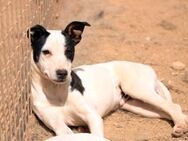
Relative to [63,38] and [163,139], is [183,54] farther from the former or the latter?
[63,38]

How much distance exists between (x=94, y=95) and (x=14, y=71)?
0.69 metres

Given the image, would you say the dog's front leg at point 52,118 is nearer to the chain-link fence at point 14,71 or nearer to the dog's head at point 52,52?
the chain-link fence at point 14,71

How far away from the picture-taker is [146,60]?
631cm

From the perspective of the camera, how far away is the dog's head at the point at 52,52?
14.6ft

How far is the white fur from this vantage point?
15.0 feet

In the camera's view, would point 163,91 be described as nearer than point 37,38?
No

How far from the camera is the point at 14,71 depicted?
4754 millimetres

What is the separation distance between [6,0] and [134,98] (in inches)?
54.2

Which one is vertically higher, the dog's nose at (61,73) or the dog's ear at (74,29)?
the dog's ear at (74,29)

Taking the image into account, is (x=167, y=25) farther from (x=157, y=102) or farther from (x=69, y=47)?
(x=69, y=47)

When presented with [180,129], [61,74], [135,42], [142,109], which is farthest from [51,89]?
[135,42]

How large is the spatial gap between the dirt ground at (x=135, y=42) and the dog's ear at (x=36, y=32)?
713mm

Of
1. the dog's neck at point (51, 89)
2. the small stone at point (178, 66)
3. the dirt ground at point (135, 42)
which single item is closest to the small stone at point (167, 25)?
the dirt ground at point (135, 42)

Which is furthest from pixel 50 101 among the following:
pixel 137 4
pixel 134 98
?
pixel 137 4
